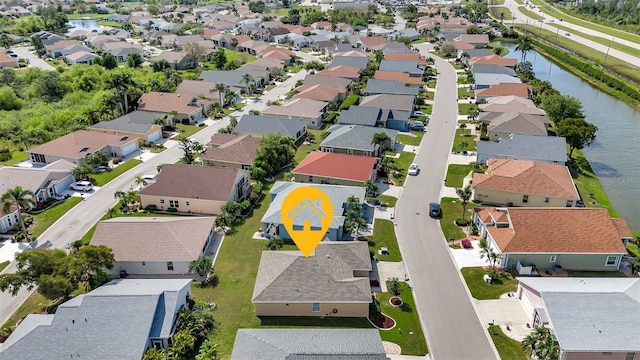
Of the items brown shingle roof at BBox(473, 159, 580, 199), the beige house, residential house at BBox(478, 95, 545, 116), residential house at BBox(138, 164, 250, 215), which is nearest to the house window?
brown shingle roof at BBox(473, 159, 580, 199)

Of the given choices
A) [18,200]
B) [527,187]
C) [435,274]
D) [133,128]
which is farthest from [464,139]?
[18,200]

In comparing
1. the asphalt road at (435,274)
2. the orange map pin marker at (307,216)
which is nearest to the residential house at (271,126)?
the asphalt road at (435,274)

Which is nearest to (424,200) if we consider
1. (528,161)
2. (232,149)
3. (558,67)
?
(528,161)

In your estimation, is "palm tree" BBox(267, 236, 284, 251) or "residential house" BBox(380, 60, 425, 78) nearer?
"palm tree" BBox(267, 236, 284, 251)

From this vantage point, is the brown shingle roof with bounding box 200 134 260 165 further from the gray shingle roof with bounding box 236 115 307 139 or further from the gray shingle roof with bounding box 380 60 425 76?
the gray shingle roof with bounding box 380 60 425 76

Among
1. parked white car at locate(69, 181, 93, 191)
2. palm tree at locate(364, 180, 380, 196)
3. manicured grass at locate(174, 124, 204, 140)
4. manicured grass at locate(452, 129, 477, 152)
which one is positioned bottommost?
manicured grass at locate(174, 124, 204, 140)

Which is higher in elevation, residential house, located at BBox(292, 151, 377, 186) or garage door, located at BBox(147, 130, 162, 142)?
residential house, located at BBox(292, 151, 377, 186)
